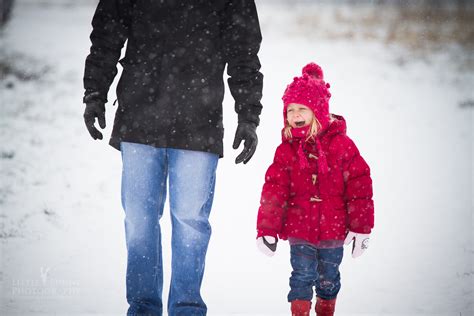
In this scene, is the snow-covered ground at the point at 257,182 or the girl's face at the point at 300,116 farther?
the snow-covered ground at the point at 257,182

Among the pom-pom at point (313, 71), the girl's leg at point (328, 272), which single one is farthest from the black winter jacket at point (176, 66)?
the girl's leg at point (328, 272)

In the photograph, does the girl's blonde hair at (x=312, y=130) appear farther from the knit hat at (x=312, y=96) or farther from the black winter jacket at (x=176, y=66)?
the black winter jacket at (x=176, y=66)

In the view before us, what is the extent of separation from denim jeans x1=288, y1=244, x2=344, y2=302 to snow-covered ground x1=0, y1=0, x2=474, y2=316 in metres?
0.92

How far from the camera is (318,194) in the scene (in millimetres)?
2857

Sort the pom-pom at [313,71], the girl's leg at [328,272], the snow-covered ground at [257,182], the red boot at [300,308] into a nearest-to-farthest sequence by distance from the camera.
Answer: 1. the red boot at [300,308]
2. the girl's leg at [328,272]
3. the pom-pom at [313,71]
4. the snow-covered ground at [257,182]

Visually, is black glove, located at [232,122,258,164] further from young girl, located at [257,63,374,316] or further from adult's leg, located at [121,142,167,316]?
adult's leg, located at [121,142,167,316]

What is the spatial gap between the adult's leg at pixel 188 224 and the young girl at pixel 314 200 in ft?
1.11

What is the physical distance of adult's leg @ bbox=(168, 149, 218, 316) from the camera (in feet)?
8.68

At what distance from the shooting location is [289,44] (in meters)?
11.4

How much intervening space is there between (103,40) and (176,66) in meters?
0.42

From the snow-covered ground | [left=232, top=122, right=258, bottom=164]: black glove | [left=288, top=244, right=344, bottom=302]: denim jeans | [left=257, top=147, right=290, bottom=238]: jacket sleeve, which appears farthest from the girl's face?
the snow-covered ground

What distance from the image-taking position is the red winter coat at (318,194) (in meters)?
2.81

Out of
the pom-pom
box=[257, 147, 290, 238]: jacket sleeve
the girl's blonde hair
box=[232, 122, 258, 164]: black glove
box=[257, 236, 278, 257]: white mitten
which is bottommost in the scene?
box=[257, 236, 278, 257]: white mitten

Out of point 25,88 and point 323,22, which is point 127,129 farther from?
point 323,22
